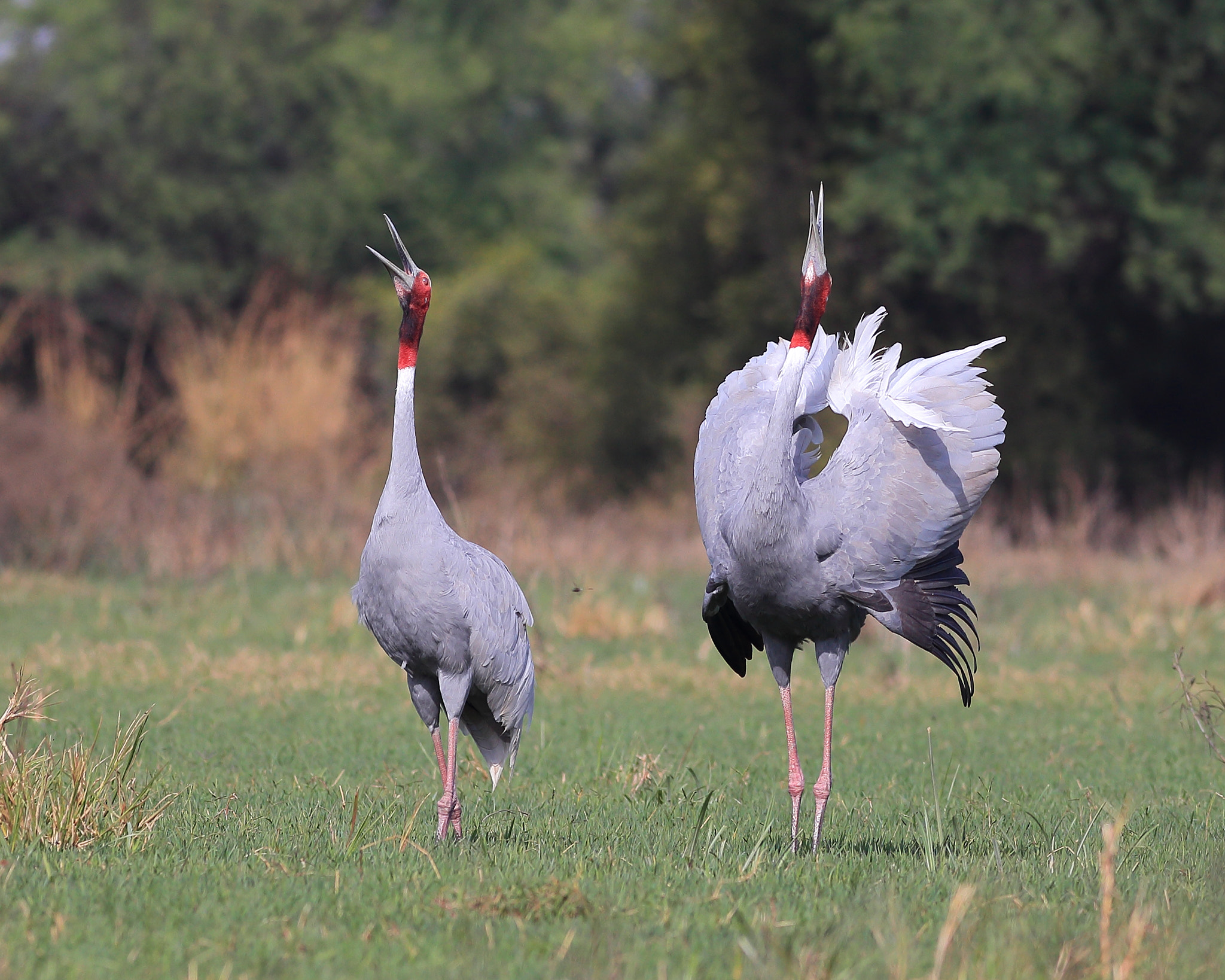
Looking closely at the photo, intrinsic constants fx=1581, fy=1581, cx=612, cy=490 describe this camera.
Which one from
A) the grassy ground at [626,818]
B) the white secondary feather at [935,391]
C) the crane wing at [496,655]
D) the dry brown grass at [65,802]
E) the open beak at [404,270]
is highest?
the open beak at [404,270]

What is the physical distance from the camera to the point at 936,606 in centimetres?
632

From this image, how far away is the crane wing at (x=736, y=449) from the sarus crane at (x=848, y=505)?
0.04ft

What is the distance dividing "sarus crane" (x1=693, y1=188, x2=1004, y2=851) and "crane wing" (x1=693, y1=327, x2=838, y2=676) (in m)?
0.01

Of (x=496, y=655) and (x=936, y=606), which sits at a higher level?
(x=936, y=606)

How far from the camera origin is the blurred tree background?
1989 cm

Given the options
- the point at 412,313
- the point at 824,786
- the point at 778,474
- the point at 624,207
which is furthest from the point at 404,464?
the point at 624,207

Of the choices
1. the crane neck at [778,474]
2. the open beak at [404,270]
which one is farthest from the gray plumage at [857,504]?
the open beak at [404,270]

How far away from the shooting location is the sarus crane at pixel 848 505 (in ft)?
19.9

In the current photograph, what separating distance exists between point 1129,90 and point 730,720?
44.9 ft

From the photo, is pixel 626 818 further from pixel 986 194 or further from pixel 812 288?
pixel 986 194

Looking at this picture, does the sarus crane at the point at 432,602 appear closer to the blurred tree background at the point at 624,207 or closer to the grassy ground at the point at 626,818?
the grassy ground at the point at 626,818

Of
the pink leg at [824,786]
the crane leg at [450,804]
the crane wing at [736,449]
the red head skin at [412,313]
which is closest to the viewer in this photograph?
the crane leg at [450,804]

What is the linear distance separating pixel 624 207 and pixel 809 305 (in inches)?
818

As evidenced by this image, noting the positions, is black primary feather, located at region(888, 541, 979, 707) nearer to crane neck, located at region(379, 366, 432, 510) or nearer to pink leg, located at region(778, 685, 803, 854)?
pink leg, located at region(778, 685, 803, 854)
